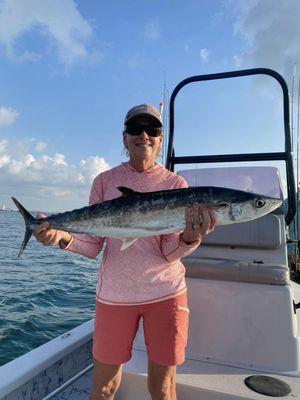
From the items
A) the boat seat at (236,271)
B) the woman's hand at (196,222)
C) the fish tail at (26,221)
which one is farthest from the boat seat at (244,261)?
the fish tail at (26,221)

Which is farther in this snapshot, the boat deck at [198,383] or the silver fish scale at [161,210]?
the boat deck at [198,383]

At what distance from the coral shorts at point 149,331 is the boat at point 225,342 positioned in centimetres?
83

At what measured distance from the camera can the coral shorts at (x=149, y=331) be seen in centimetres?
266

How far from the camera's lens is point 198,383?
3314mm

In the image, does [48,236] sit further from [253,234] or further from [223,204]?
[253,234]

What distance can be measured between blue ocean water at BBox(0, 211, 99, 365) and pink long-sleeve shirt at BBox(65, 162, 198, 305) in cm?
431

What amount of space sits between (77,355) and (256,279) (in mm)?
2101

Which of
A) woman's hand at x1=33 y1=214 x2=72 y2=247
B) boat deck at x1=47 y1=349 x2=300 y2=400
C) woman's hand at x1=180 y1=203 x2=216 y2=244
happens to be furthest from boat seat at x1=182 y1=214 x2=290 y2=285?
woman's hand at x1=33 y1=214 x2=72 y2=247

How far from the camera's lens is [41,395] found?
3.57 m

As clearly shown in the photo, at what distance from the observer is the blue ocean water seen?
22.9ft

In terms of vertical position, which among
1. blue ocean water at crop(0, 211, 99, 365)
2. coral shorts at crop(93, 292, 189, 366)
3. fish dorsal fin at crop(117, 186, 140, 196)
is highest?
fish dorsal fin at crop(117, 186, 140, 196)

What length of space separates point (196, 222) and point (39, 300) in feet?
26.1

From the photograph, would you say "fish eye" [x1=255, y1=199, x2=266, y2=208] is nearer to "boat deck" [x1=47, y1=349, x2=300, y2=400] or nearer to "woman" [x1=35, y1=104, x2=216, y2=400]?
"woman" [x1=35, y1=104, x2=216, y2=400]

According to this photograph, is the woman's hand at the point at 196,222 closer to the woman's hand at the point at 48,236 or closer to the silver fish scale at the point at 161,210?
the silver fish scale at the point at 161,210
